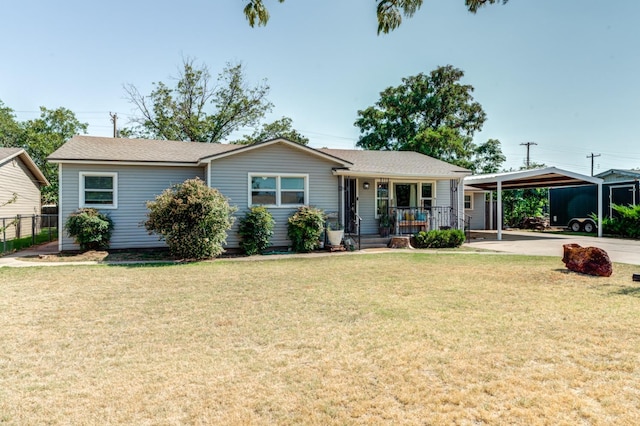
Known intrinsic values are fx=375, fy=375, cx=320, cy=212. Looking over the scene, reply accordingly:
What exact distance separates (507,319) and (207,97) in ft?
90.6

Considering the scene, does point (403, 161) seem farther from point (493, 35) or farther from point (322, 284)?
point (322, 284)

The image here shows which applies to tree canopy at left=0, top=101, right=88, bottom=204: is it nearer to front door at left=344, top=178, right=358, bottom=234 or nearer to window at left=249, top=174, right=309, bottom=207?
window at left=249, top=174, right=309, bottom=207

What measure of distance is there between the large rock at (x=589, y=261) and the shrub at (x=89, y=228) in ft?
43.5

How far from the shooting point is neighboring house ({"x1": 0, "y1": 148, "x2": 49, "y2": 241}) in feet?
51.0

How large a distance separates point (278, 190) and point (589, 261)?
9120 mm

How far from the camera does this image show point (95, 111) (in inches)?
1102

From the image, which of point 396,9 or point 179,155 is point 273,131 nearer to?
point 179,155

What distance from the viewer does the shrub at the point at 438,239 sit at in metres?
14.0

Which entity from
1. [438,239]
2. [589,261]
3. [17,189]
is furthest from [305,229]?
[17,189]

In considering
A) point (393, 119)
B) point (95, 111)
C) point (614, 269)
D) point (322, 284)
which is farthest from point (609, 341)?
point (95, 111)

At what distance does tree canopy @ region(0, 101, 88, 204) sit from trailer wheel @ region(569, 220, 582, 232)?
32.6 meters

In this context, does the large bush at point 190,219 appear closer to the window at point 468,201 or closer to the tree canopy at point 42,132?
the window at point 468,201

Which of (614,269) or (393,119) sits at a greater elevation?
(393,119)

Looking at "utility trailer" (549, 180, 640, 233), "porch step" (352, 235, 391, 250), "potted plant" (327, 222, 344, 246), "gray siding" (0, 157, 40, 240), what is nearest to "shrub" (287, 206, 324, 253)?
"potted plant" (327, 222, 344, 246)
